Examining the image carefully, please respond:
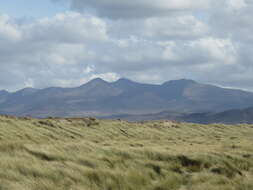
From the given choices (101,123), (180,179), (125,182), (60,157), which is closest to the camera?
(125,182)

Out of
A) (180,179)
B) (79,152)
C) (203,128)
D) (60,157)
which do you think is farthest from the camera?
(203,128)

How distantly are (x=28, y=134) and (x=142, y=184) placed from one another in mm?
32208

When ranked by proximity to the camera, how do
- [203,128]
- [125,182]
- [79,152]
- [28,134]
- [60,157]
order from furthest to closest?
[203,128], [28,134], [79,152], [60,157], [125,182]

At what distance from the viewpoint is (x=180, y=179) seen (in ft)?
39.8

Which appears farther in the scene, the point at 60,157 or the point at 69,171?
the point at 60,157

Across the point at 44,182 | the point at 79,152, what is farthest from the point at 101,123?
the point at 44,182

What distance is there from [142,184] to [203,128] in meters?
65.8

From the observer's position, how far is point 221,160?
571 inches

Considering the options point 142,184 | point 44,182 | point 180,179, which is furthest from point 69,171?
point 180,179

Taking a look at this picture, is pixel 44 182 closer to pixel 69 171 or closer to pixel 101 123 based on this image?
pixel 69 171

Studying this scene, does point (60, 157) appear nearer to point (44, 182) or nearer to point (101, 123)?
point (44, 182)

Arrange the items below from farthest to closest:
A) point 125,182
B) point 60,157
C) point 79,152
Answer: point 79,152
point 60,157
point 125,182

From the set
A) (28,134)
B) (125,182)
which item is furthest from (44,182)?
(28,134)

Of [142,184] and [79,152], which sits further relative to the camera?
[79,152]
